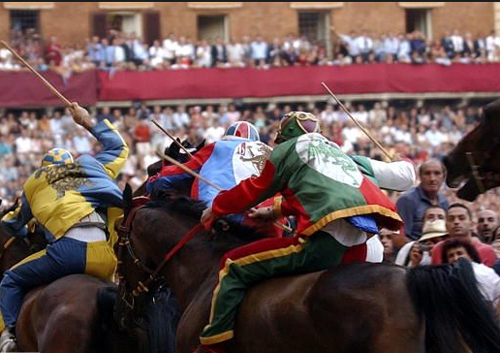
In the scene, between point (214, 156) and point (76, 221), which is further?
point (76, 221)

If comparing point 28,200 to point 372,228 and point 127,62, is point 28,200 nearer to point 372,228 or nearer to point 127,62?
point 372,228

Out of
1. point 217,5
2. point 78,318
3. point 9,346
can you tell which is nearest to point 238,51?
point 217,5

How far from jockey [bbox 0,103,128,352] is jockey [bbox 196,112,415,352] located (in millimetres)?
2785

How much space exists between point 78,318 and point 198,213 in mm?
1733

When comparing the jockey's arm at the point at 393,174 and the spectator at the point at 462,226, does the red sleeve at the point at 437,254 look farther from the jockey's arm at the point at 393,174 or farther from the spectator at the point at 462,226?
the jockey's arm at the point at 393,174

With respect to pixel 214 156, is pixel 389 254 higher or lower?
lower

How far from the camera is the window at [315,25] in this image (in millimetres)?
44438

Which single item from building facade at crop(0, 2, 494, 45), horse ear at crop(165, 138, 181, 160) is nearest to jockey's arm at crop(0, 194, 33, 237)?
horse ear at crop(165, 138, 181, 160)

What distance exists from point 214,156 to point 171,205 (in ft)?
1.63

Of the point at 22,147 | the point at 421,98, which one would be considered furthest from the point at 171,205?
the point at 421,98

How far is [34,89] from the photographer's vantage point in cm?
3375

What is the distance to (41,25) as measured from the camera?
135 feet

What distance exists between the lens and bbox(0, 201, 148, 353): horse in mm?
11000

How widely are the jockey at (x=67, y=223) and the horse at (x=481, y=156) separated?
3.56m
